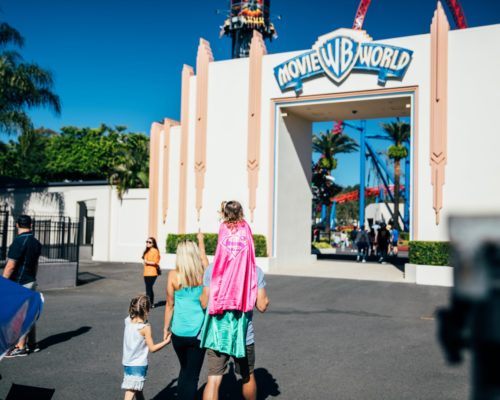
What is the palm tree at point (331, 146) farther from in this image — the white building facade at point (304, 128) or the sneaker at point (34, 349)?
the sneaker at point (34, 349)

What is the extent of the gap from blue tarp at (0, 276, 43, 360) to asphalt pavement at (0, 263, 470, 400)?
1.44 metres

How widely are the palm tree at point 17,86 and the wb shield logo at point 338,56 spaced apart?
41.5 ft

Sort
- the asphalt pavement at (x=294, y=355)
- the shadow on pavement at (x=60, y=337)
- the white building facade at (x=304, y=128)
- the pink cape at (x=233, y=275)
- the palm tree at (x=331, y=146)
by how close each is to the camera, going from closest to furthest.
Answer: the pink cape at (x=233, y=275), the asphalt pavement at (x=294, y=355), the shadow on pavement at (x=60, y=337), the white building facade at (x=304, y=128), the palm tree at (x=331, y=146)

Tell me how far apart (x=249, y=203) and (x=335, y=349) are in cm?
1400

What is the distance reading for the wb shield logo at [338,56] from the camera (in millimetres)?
19969

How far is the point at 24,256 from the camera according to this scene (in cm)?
745

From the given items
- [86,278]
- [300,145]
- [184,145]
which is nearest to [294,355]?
[86,278]

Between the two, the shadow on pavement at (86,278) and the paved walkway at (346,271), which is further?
the paved walkway at (346,271)

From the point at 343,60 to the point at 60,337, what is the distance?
15.4 meters

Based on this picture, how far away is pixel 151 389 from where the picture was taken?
5.93 m

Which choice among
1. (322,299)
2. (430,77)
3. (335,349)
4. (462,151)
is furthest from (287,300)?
(430,77)

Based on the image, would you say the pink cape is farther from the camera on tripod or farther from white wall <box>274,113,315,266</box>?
white wall <box>274,113,315,266</box>

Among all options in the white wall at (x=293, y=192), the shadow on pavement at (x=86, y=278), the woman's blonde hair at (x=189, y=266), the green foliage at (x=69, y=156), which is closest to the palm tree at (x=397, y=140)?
the white wall at (x=293, y=192)

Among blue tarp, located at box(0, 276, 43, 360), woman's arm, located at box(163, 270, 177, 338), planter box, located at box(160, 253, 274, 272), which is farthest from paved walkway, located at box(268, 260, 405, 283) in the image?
blue tarp, located at box(0, 276, 43, 360)
